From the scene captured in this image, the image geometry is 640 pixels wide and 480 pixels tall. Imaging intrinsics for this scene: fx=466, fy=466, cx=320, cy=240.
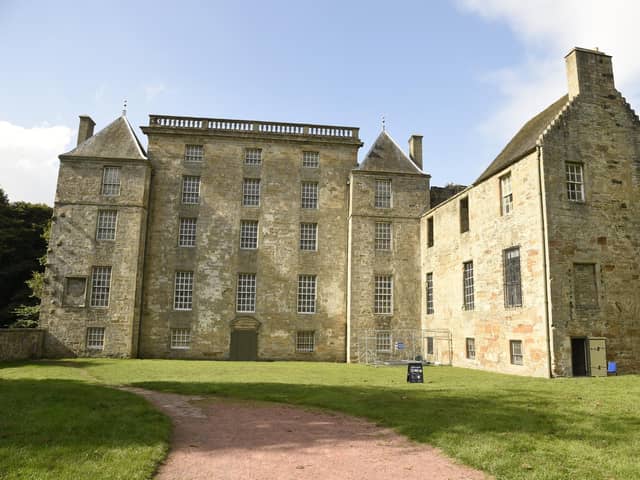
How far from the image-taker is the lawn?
6340 mm

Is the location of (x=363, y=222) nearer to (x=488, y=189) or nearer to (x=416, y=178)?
(x=416, y=178)

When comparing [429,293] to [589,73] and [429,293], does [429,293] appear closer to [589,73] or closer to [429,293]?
[429,293]

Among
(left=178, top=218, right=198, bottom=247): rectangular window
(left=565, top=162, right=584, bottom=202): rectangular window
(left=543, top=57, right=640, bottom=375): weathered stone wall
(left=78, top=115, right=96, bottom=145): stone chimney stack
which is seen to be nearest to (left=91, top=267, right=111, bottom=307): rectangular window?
(left=178, top=218, right=198, bottom=247): rectangular window

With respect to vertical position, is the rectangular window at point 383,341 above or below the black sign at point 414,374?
above

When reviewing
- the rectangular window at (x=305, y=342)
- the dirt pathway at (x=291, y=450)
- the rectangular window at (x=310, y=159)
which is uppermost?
the rectangular window at (x=310, y=159)

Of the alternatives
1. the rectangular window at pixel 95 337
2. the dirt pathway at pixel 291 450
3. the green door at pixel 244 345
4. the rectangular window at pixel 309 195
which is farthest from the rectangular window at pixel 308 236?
the dirt pathway at pixel 291 450

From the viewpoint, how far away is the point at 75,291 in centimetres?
2691

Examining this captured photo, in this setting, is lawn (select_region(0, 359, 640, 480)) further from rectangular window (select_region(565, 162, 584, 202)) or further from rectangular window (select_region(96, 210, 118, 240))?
rectangular window (select_region(96, 210, 118, 240))

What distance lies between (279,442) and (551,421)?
511 cm

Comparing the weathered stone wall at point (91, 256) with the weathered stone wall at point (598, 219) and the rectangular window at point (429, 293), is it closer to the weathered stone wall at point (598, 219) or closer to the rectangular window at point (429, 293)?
the rectangular window at point (429, 293)

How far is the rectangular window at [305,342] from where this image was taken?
28.0 m

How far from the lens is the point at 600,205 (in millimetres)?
18797

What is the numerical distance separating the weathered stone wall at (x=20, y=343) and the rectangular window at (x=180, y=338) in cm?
699

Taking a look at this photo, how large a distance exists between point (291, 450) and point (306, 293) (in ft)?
69.8
